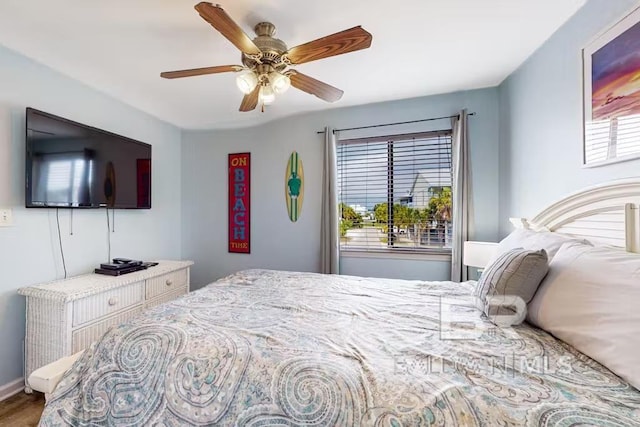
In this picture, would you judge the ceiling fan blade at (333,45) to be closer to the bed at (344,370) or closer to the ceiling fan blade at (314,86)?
the ceiling fan blade at (314,86)

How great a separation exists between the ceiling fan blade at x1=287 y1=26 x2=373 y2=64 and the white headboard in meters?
1.40

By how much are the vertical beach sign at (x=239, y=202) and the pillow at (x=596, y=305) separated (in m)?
2.90

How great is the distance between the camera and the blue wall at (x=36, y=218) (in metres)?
1.91

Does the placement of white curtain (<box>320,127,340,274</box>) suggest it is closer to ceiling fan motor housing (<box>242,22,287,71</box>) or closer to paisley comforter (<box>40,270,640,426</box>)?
ceiling fan motor housing (<box>242,22,287,71</box>)

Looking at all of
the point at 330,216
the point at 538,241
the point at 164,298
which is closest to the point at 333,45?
→ the point at 538,241

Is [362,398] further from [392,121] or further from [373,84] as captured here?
[392,121]

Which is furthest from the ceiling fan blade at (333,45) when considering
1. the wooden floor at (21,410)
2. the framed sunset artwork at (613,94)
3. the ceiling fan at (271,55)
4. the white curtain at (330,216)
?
the wooden floor at (21,410)

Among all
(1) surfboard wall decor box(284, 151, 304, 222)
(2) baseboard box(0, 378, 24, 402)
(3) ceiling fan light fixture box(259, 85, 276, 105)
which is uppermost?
(3) ceiling fan light fixture box(259, 85, 276, 105)

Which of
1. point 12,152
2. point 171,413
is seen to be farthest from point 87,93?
point 171,413

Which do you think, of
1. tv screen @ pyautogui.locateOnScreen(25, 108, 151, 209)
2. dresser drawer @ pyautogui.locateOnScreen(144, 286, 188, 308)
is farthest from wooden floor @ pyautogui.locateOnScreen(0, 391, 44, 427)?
tv screen @ pyautogui.locateOnScreen(25, 108, 151, 209)

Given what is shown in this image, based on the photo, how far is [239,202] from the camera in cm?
346

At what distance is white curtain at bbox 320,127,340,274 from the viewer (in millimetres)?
3002

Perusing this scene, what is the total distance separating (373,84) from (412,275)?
1902 millimetres

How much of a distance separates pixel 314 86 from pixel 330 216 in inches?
57.3
